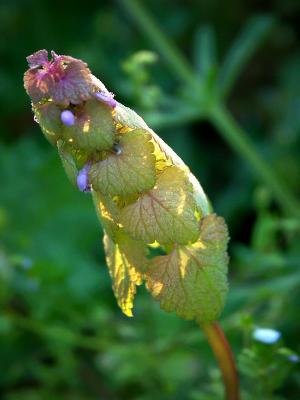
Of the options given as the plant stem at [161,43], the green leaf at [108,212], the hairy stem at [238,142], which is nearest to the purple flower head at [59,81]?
the green leaf at [108,212]

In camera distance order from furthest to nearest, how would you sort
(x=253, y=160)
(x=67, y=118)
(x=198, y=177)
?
(x=198, y=177) < (x=253, y=160) < (x=67, y=118)

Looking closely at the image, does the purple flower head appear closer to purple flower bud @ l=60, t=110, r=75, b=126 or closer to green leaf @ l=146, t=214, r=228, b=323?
purple flower bud @ l=60, t=110, r=75, b=126

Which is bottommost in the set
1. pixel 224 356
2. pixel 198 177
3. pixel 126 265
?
pixel 224 356

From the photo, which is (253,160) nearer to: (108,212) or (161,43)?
(161,43)

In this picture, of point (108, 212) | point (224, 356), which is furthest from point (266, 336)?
point (108, 212)

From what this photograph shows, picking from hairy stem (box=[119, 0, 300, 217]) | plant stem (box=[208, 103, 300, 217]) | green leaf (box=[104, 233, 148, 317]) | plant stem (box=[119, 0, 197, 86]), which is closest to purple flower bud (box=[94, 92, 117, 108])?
green leaf (box=[104, 233, 148, 317])

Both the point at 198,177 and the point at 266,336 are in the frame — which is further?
the point at 198,177

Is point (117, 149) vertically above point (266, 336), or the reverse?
point (117, 149)

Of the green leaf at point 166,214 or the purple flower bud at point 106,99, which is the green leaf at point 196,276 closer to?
the green leaf at point 166,214
